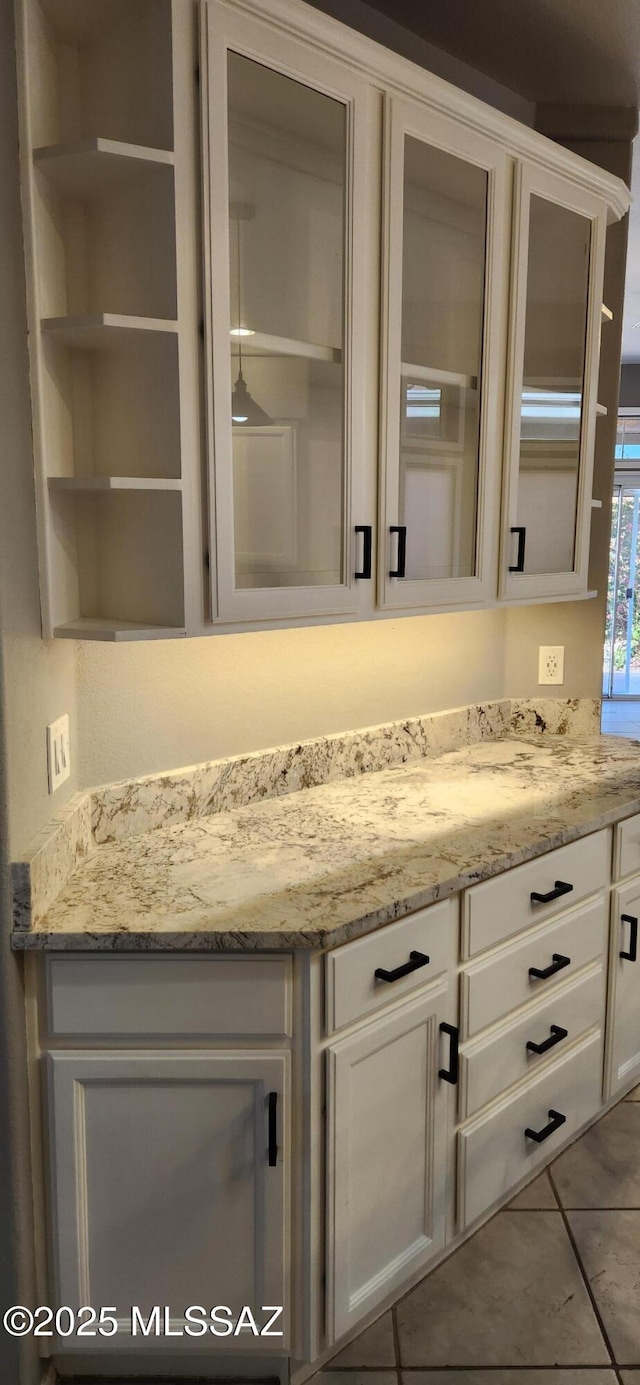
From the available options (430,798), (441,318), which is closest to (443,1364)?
(430,798)

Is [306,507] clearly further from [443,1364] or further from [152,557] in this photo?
[443,1364]

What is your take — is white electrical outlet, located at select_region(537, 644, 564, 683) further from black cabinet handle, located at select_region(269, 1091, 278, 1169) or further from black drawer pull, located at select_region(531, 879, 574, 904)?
black cabinet handle, located at select_region(269, 1091, 278, 1169)

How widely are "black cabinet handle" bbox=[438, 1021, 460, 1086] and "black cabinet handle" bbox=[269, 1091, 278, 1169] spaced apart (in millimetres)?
382

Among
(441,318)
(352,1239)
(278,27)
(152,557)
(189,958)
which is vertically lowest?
(352,1239)

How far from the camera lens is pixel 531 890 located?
1898 mm

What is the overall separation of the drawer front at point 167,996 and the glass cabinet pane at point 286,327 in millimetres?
657

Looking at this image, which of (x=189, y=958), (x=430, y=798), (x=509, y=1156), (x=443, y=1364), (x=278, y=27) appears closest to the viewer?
(x=189, y=958)

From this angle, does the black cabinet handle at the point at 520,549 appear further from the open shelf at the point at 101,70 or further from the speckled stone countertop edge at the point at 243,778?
the open shelf at the point at 101,70

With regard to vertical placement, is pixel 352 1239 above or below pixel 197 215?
below

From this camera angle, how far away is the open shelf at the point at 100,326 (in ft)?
4.74

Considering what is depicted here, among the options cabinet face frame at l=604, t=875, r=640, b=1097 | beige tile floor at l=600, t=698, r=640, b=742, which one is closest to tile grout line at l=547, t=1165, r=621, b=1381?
cabinet face frame at l=604, t=875, r=640, b=1097

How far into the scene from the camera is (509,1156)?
1976 mm

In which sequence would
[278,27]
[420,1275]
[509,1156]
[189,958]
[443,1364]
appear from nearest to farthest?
[189,958] < [278,27] < [443,1364] < [420,1275] < [509,1156]

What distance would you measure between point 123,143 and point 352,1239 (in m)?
1.83
